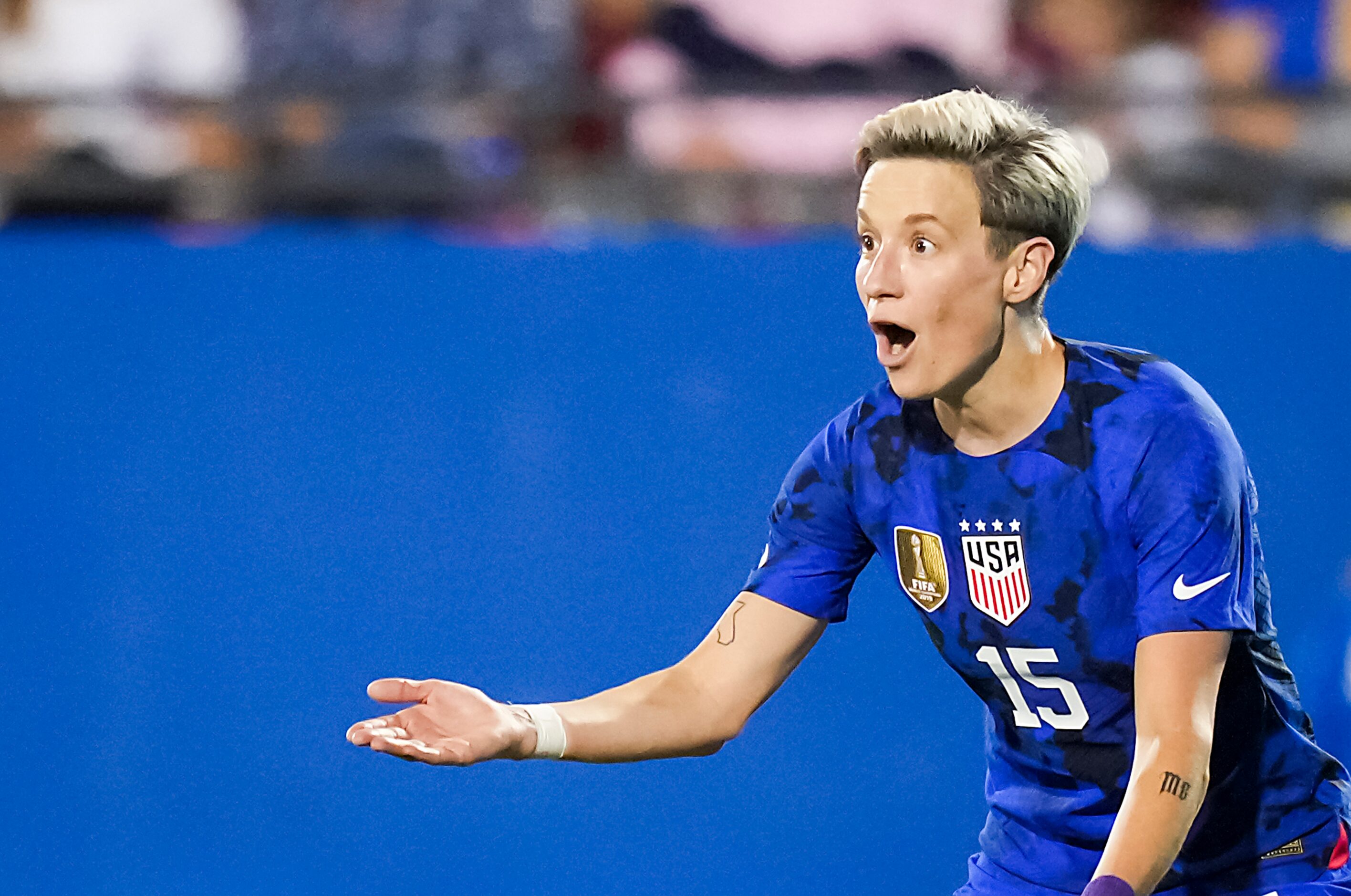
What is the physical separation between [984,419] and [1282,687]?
55cm

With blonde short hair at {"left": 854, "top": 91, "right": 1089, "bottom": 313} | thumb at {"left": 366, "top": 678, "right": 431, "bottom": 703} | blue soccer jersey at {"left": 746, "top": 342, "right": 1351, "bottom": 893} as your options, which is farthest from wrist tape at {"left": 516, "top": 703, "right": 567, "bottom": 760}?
blonde short hair at {"left": 854, "top": 91, "right": 1089, "bottom": 313}

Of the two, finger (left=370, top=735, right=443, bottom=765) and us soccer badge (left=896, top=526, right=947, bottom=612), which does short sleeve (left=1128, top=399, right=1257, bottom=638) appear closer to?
us soccer badge (left=896, top=526, right=947, bottom=612)

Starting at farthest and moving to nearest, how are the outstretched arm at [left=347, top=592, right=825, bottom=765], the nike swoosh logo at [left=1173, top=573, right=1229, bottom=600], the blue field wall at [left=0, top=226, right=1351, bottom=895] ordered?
1. the blue field wall at [left=0, top=226, right=1351, bottom=895]
2. the outstretched arm at [left=347, top=592, right=825, bottom=765]
3. the nike swoosh logo at [left=1173, top=573, right=1229, bottom=600]

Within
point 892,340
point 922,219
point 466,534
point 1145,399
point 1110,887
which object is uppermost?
point 466,534

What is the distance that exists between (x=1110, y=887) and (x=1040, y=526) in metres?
0.53

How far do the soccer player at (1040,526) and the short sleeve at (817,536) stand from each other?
10cm

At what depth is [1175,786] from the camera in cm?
183

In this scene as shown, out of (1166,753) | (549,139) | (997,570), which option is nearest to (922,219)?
(997,570)

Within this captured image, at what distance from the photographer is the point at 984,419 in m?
2.14

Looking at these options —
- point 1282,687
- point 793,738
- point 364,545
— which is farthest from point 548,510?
point 1282,687

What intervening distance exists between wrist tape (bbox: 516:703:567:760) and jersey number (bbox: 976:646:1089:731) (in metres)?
0.61

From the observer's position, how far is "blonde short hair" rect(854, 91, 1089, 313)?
207cm

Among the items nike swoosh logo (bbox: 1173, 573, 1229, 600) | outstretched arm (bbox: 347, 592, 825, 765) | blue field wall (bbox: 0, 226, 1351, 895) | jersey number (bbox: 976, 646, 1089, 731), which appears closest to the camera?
nike swoosh logo (bbox: 1173, 573, 1229, 600)

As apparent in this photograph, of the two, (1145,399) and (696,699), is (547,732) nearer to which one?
(696,699)
